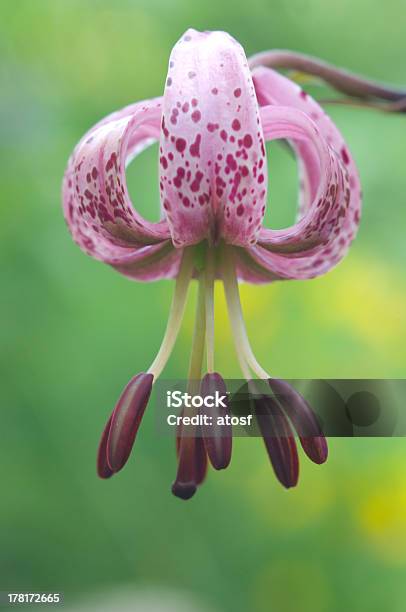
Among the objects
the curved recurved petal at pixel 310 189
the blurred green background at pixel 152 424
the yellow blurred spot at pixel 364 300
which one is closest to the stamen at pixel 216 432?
the curved recurved petal at pixel 310 189

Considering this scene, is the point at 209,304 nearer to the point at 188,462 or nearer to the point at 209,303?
the point at 209,303

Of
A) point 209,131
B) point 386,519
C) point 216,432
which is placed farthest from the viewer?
point 386,519

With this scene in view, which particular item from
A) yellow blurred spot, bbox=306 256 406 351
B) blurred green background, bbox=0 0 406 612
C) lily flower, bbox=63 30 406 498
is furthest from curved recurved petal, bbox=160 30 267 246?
yellow blurred spot, bbox=306 256 406 351

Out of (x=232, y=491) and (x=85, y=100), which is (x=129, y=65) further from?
(x=232, y=491)

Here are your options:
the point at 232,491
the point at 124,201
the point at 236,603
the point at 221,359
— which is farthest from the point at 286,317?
the point at 124,201

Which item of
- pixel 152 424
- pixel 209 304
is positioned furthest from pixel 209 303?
pixel 152 424

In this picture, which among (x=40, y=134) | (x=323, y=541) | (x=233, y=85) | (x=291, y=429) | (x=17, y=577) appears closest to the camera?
(x=233, y=85)

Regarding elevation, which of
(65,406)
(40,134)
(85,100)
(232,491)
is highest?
(85,100)
